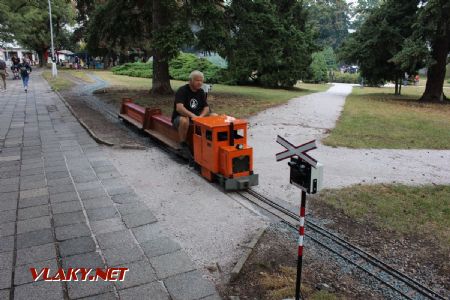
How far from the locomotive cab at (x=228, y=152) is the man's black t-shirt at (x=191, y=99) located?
1.04 meters

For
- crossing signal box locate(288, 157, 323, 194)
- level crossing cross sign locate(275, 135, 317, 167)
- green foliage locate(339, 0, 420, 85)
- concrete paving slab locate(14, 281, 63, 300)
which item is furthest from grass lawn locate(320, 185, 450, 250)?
green foliage locate(339, 0, 420, 85)

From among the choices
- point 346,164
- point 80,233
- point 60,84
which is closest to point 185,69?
point 60,84

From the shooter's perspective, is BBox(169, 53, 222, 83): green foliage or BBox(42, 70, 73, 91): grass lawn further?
BBox(169, 53, 222, 83): green foliage

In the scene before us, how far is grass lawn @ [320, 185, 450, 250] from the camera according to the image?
196 inches

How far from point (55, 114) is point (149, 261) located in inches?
434

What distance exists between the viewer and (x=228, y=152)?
6.08m

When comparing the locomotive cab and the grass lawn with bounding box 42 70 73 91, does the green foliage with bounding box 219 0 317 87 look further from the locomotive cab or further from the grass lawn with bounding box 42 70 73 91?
the grass lawn with bounding box 42 70 73 91

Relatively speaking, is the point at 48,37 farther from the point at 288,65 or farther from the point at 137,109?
the point at 137,109

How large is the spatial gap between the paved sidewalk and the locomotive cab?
138 cm

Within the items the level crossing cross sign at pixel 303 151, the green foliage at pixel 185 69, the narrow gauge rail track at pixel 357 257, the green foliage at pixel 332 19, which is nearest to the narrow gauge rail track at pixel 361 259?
the narrow gauge rail track at pixel 357 257

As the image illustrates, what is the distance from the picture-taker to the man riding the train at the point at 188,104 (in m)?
7.34

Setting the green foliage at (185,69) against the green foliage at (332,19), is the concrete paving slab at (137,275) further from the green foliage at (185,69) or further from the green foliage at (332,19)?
the green foliage at (332,19)

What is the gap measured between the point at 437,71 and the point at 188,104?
1971 cm

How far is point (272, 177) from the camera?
7.02 m
